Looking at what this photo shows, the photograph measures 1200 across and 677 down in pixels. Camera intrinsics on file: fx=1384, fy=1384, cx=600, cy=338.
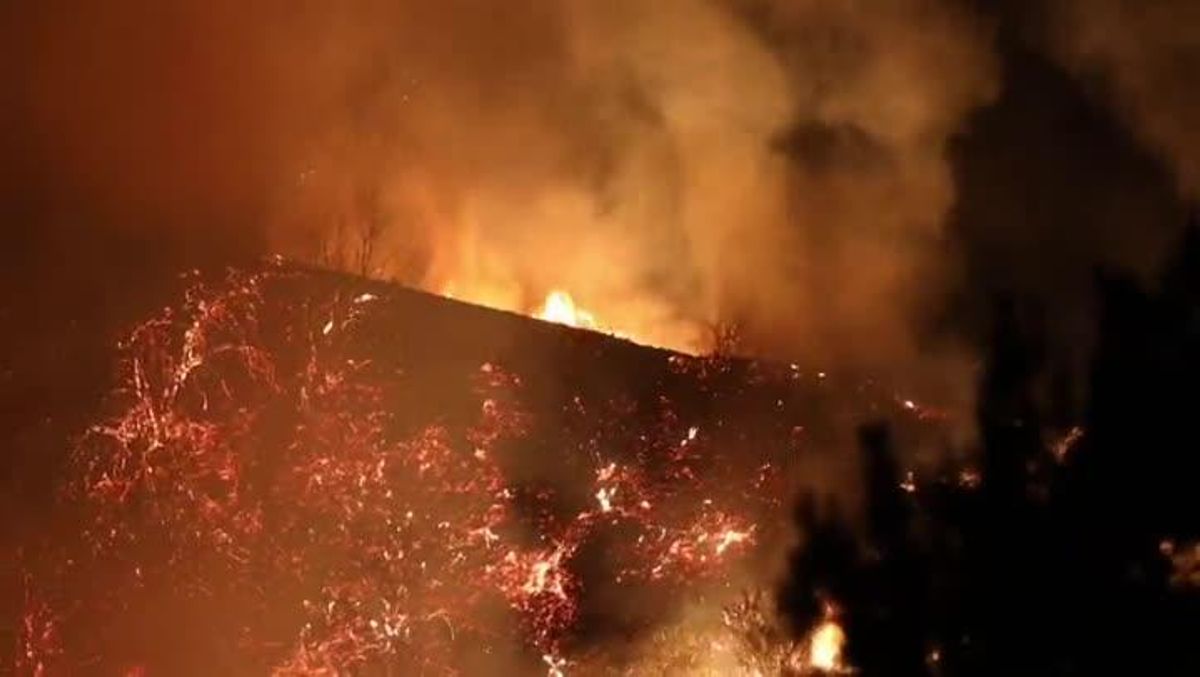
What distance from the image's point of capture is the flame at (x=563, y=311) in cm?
1409

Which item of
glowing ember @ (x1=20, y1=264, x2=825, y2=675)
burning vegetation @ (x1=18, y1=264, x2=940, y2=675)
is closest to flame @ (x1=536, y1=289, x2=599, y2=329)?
burning vegetation @ (x1=18, y1=264, x2=940, y2=675)

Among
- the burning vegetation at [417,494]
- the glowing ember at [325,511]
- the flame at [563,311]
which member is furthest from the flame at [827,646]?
the flame at [563,311]

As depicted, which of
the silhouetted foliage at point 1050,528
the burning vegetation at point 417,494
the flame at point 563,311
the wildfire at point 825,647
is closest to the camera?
the silhouetted foliage at point 1050,528

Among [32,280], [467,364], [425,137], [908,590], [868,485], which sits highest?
[425,137]

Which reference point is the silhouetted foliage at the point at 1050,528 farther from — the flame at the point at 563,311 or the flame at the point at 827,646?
the flame at the point at 563,311

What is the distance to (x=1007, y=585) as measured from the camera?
17.7ft

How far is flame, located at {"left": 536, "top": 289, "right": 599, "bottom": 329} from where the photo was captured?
14.1 metres

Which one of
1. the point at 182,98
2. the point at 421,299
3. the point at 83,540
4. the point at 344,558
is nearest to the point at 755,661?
the point at 344,558

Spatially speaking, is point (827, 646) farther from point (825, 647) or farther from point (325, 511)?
point (325, 511)

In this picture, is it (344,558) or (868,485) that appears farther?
(344,558)

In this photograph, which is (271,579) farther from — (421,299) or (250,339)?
(421,299)

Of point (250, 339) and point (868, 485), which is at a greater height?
point (250, 339)

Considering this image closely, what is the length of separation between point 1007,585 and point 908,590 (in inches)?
16.5

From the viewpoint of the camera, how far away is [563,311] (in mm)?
14172
